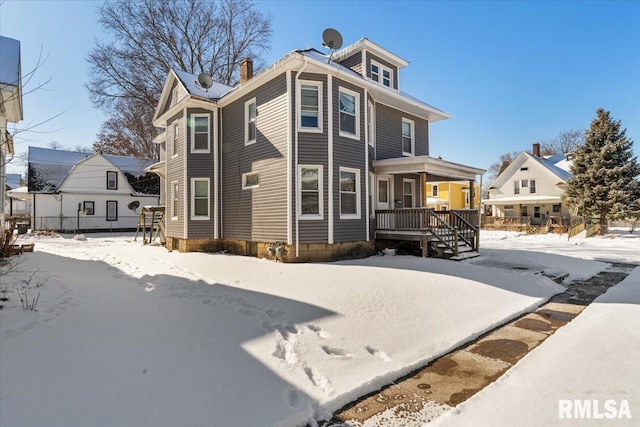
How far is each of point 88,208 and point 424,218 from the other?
26704mm

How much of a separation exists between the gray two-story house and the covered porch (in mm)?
64

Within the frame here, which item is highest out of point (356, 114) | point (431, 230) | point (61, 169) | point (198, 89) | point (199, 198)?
point (198, 89)

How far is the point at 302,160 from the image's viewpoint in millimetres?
10414

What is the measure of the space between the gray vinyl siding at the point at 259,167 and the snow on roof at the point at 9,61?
6.15m

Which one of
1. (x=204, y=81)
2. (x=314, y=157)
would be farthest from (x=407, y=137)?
(x=204, y=81)

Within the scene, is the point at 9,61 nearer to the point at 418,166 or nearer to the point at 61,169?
the point at 418,166

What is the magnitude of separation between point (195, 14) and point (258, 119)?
776 inches

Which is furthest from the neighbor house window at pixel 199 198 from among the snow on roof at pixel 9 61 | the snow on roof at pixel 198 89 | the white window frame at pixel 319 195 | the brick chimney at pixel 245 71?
the snow on roof at pixel 9 61

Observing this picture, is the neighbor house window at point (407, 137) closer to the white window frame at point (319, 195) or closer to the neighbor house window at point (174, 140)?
the white window frame at point (319, 195)

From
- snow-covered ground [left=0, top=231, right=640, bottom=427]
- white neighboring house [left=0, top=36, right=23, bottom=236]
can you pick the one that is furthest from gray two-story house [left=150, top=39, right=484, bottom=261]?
white neighboring house [left=0, top=36, right=23, bottom=236]

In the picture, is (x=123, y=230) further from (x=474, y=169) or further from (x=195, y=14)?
(x=474, y=169)

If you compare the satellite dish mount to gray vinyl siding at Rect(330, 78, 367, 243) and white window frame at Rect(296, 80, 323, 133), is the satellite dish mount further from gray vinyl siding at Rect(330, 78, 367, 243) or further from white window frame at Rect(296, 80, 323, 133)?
white window frame at Rect(296, 80, 323, 133)

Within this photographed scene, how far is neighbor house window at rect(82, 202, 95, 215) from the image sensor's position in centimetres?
2647

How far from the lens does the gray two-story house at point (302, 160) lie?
10445mm
